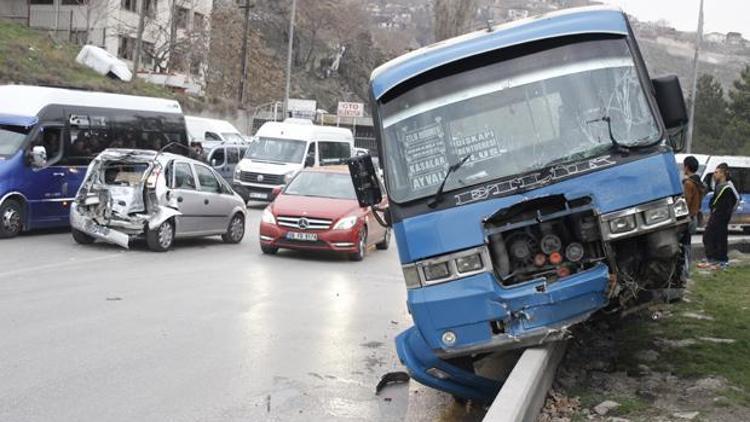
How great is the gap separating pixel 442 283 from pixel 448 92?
1.54 metres

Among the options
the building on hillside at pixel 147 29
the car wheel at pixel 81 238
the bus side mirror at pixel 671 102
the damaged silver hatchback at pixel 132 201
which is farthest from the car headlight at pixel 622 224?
the building on hillside at pixel 147 29

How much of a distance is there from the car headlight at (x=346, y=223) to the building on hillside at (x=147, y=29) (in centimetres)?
3804

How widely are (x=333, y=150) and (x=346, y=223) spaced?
12.9m

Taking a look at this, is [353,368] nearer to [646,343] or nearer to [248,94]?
[646,343]

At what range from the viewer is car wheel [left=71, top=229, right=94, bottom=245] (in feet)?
50.3

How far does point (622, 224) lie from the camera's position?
6098mm

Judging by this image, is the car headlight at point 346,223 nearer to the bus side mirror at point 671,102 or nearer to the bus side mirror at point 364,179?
the bus side mirror at point 364,179

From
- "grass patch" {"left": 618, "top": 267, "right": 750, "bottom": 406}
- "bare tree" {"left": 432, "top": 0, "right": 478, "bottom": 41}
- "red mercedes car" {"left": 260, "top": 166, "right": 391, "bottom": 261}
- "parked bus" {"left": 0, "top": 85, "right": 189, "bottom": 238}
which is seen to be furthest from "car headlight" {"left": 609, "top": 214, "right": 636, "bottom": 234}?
"bare tree" {"left": 432, "top": 0, "right": 478, "bottom": 41}

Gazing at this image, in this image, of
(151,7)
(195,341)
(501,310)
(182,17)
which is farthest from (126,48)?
(501,310)

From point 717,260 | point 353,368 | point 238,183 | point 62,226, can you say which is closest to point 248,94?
point 238,183

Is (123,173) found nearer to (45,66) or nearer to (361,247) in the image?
(361,247)

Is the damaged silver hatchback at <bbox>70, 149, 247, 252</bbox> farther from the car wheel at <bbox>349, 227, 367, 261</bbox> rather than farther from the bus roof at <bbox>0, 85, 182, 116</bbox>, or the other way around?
the car wheel at <bbox>349, 227, 367, 261</bbox>

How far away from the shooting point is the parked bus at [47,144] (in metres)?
15.5

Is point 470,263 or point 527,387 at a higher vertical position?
point 470,263
